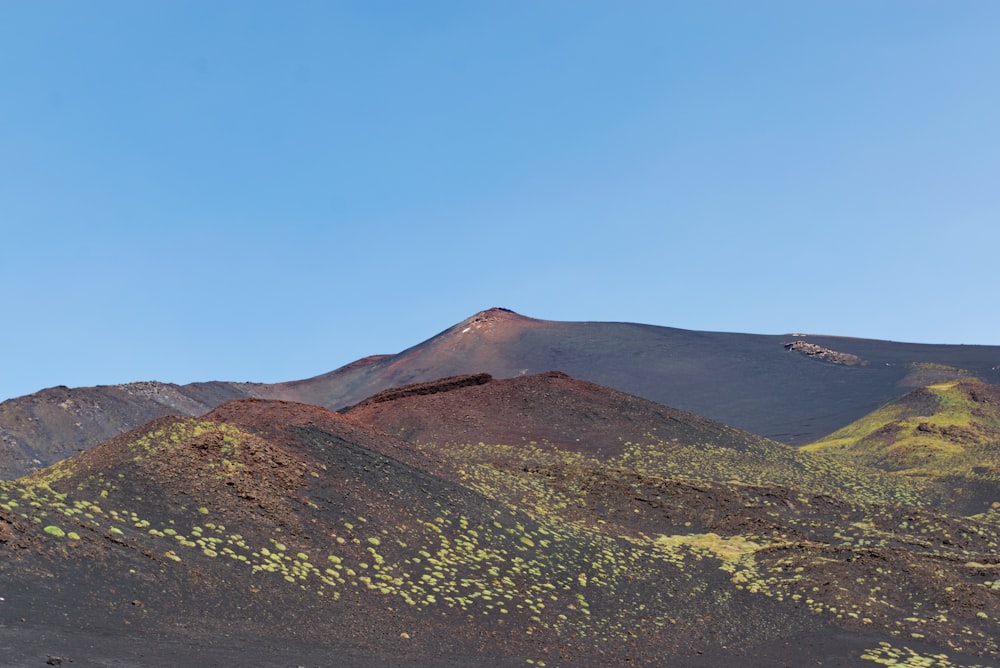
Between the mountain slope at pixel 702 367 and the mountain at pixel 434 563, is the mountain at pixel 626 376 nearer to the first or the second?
the mountain slope at pixel 702 367

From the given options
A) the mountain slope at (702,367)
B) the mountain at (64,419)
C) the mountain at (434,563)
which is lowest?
the mountain at (434,563)

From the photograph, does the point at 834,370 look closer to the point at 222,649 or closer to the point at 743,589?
the point at 743,589

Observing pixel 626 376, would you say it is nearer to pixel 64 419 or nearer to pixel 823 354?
pixel 823 354

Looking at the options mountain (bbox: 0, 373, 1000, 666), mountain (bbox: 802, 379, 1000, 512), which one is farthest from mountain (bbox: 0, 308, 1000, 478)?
mountain (bbox: 0, 373, 1000, 666)

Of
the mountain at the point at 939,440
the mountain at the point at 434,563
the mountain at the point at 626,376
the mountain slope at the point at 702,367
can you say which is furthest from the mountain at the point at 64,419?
the mountain at the point at 939,440

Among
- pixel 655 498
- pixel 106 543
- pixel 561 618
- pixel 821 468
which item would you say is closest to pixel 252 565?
pixel 106 543

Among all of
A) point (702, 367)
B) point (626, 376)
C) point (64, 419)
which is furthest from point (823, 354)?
point (64, 419)
